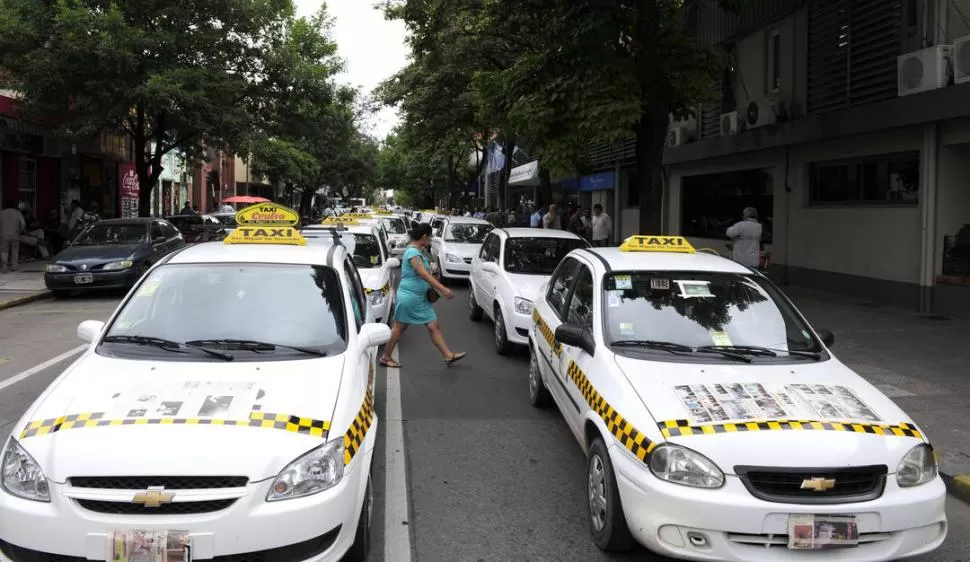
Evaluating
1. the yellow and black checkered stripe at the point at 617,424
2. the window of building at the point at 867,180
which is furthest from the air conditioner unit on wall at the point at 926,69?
the yellow and black checkered stripe at the point at 617,424

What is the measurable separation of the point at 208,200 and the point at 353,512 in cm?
4803

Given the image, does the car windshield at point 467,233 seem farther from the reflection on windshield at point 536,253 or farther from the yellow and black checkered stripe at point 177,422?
the yellow and black checkered stripe at point 177,422

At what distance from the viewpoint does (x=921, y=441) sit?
3568 millimetres

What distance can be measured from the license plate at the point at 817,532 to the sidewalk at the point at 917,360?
0.41 meters

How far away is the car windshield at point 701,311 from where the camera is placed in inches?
182

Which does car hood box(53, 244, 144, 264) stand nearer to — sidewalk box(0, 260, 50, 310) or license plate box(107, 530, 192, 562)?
sidewalk box(0, 260, 50, 310)

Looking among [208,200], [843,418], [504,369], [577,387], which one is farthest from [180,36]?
[208,200]

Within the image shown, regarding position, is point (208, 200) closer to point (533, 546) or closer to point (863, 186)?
point (863, 186)

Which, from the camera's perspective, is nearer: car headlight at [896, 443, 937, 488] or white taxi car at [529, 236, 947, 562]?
white taxi car at [529, 236, 947, 562]

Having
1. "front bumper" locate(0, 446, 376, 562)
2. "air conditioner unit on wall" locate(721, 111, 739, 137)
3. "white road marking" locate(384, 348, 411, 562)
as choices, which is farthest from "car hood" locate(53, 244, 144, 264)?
"air conditioner unit on wall" locate(721, 111, 739, 137)

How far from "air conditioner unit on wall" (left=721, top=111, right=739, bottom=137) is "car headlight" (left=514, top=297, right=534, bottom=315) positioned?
33.4ft

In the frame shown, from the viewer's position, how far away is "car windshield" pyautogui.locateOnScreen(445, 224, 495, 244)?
16.6 meters

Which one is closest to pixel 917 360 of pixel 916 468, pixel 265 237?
pixel 916 468

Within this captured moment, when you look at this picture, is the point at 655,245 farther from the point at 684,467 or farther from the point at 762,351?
the point at 684,467
